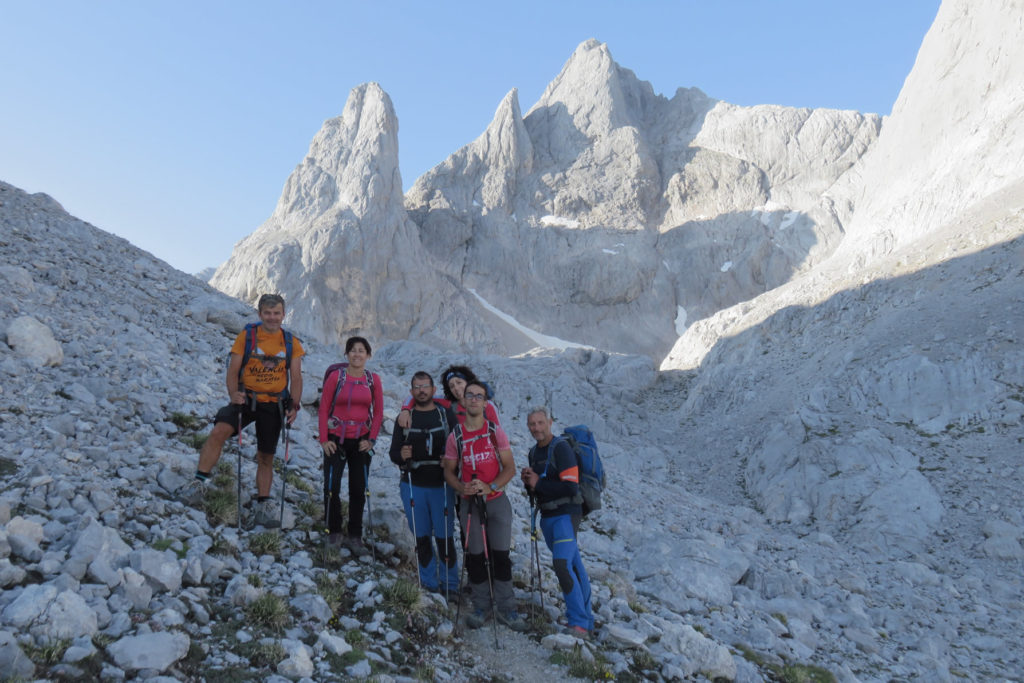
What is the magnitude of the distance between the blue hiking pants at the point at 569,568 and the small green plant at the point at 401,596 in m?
1.69

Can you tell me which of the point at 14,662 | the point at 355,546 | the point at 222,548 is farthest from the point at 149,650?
the point at 355,546

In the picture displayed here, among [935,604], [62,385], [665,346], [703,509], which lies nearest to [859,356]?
[703,509]

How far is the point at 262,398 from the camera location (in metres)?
7.67

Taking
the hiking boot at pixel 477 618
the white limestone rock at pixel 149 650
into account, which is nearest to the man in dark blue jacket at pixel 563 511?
the hiking boot at pixel 477 618

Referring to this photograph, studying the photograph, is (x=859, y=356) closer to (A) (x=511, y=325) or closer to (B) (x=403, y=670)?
(B) (x=403, y=670)

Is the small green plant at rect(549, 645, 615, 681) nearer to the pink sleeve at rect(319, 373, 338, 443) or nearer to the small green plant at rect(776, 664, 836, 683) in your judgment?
the small green plant at rect(776, 664, 836, 683)

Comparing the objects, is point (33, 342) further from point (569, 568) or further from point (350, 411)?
point (569, 568)

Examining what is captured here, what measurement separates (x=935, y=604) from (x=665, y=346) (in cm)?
7441

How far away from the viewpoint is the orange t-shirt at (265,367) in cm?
764

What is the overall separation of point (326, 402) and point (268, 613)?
2.67m

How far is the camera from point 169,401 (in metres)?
10.3

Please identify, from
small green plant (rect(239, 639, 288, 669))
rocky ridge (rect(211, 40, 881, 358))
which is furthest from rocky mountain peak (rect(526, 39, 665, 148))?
small green plant (rect(239, 639, 288, 669))

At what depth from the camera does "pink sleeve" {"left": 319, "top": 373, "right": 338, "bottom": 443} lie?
25.0 feet

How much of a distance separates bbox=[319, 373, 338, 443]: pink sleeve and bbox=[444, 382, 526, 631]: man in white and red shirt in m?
1.53
